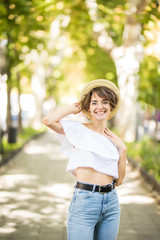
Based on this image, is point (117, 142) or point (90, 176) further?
point (117, 142)

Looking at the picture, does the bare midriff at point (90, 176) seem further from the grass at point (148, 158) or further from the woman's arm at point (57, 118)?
the grass at point (148, 158)

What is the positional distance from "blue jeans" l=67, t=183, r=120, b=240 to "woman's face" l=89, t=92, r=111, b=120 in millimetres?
606

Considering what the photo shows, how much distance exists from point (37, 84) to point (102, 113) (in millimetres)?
27711

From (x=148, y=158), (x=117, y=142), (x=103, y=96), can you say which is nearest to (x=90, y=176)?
(x=117, y=142)

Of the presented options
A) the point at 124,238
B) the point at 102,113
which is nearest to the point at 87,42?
the point at 124,238

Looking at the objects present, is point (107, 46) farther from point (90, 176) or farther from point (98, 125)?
point (90, 176)

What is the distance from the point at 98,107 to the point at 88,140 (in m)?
0.28

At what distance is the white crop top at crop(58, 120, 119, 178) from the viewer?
274 cm

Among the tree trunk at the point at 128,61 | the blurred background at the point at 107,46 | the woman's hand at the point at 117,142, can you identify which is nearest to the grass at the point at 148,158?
the blurred background at the point at 107,46

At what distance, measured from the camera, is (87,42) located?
77.9 feet

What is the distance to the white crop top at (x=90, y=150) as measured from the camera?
2.74m

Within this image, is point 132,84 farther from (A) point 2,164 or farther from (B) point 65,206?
(B) point 65,206

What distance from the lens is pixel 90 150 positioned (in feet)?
8.96

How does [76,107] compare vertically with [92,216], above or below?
above
